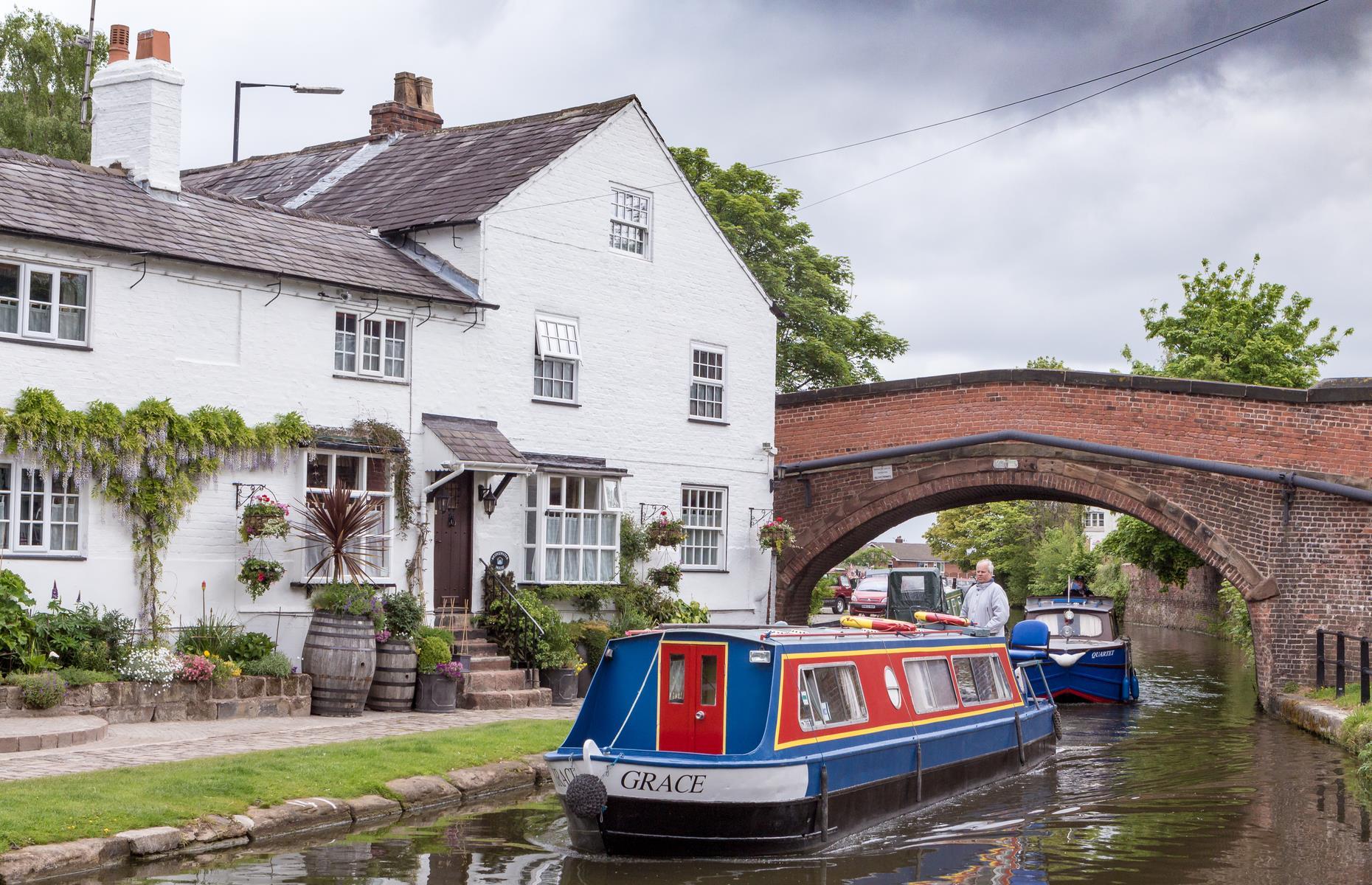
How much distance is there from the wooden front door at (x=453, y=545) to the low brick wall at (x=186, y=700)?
311 cm

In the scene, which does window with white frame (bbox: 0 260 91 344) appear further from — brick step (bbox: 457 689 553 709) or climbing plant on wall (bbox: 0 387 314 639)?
brick step (bbox: 457 689 553 709)

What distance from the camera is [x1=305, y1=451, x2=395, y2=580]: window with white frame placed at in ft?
56.2

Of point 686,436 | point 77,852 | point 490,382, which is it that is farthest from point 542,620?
point 77,852

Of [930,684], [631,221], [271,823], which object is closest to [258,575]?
[271,823]

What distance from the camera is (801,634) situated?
12.3 meters

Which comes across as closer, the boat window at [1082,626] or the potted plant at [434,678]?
the potted plant at [434,678]

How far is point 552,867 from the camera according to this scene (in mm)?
Result: 10453

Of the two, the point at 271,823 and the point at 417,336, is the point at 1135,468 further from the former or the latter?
the point at 271,823

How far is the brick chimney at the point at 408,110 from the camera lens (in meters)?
24.9

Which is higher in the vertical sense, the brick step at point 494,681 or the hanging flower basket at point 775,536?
the hanging flower basket at point 775,536

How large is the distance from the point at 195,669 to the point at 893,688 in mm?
6757

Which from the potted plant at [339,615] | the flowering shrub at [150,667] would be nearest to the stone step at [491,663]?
the potted plant at [339,615]

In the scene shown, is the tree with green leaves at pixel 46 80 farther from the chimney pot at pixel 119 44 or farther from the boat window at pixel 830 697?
the boat window at pixel 830 697

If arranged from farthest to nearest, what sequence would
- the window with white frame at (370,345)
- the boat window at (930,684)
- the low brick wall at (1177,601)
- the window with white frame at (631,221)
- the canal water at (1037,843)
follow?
the low brick wall at (1177,601) → the window with white frame at (631,221) → the window with white frame at (370,345) → the boat window at (930,684) → the canal water at (1037,843)
